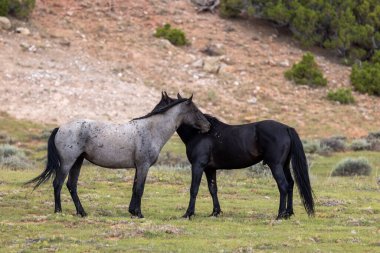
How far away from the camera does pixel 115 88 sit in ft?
119

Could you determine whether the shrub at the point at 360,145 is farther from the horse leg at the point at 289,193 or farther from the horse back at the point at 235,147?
the horse back at the point at 235,147

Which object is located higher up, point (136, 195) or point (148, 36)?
point (136, 195)

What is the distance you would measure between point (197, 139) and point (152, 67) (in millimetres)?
24615

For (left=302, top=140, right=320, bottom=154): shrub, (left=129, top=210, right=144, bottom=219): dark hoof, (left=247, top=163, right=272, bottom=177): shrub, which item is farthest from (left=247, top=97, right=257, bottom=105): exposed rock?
(left=129, top=210, right=144, bottom=219): dark hoof

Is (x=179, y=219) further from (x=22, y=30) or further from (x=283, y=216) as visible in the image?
(x=22, y=30)

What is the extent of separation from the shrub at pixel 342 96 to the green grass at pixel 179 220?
1846cm

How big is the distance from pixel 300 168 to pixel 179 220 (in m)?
2.30

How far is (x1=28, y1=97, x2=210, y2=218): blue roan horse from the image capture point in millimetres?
13805

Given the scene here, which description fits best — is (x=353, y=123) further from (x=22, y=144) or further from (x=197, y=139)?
(x=197, y=139)

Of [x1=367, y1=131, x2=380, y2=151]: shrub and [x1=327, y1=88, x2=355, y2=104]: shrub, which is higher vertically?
[x1=367, y1=131, x2=380, y2=151]: shrub

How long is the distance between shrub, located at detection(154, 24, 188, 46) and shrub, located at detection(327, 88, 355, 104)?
784cm

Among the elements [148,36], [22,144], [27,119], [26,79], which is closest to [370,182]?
[22,144]

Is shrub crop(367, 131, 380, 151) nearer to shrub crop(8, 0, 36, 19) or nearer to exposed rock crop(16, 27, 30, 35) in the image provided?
exposed rock crop(16, 27, 30, 35)

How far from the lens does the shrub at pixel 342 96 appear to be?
127 ft
